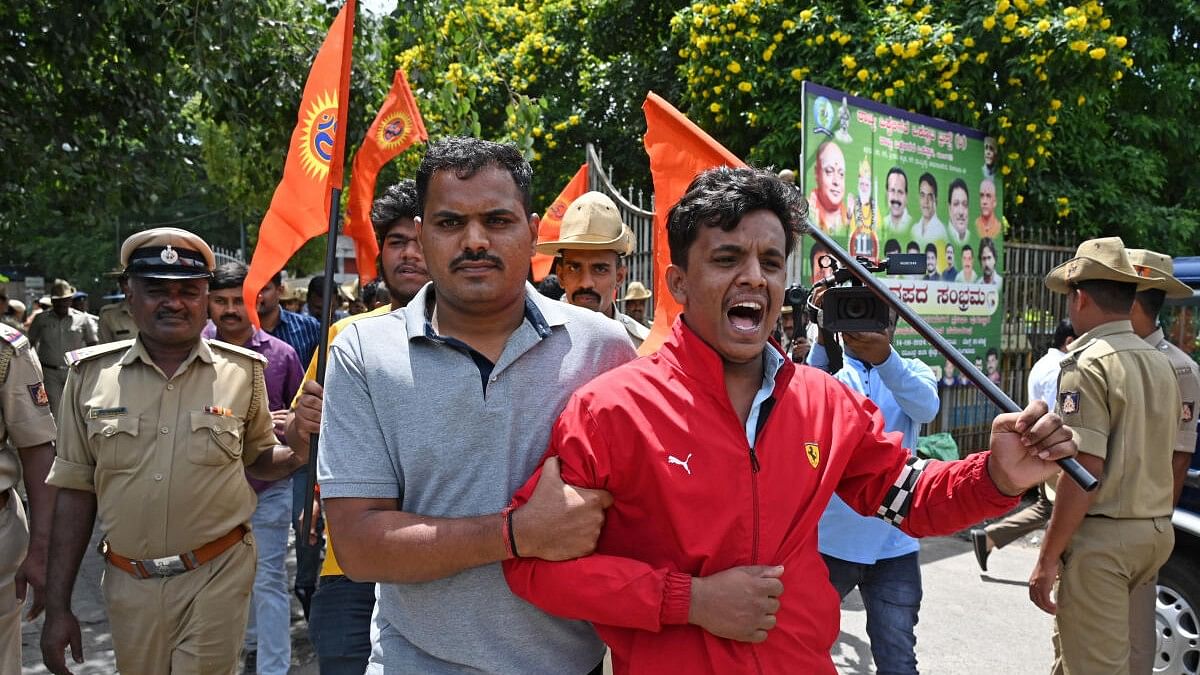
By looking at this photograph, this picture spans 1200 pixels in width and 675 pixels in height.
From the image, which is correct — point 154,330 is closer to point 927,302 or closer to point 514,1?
point 927,302

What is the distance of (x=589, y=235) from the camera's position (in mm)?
3904

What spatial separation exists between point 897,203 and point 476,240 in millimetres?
7360

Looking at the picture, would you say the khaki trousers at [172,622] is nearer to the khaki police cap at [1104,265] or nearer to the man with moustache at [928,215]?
the khaki police cap at [1104,265]

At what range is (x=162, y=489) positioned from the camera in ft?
10.5

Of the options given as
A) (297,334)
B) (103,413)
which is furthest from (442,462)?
(297,334)

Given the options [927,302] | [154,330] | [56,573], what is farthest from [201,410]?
[927,302]

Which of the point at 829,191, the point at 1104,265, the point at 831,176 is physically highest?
the point at 831,176

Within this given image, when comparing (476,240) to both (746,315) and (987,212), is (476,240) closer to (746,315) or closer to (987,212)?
(746,315)

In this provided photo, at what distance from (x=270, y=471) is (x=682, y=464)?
2220 millimetres

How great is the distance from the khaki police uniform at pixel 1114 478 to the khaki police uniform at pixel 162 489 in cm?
310

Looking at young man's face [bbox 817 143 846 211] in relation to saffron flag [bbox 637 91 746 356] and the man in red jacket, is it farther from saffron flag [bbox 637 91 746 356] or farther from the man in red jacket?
the man in red jacket

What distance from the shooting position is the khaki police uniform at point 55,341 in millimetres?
11125

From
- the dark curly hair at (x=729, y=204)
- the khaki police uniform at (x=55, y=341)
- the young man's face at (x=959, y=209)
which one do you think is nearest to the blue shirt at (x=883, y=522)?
the dark curly hair at (x=729, y=204)

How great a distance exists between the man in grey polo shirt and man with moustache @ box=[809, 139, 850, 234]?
5.93m
